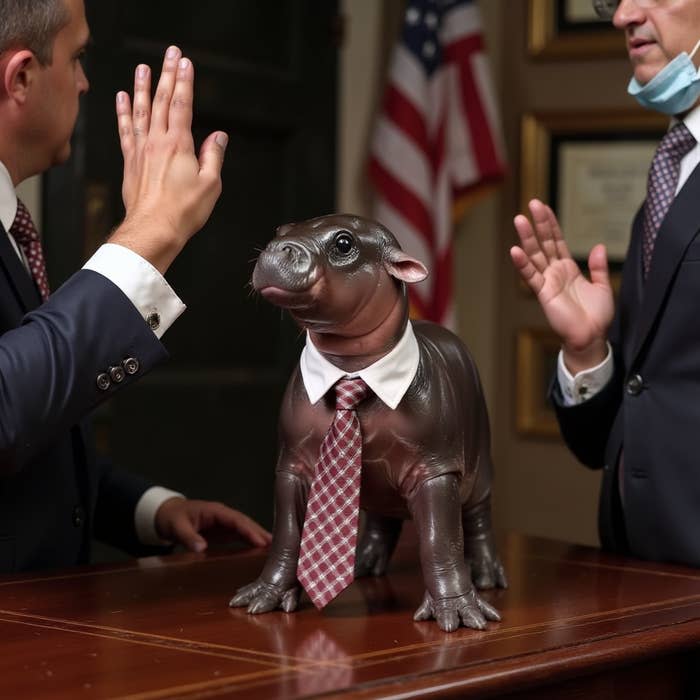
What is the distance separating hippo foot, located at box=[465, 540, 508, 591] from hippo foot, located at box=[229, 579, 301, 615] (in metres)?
0.27

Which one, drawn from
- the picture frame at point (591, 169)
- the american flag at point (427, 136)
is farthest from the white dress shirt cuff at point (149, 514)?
the picture frame at point (591, 169)

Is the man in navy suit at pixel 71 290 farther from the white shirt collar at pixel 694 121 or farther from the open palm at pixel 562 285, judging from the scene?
the white shirt collar at pixel 694 121

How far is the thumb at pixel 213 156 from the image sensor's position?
1.64 metres

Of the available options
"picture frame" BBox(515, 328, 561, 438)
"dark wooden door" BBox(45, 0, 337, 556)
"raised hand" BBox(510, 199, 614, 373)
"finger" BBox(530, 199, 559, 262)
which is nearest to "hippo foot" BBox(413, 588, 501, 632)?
"raised hand" BBox(510, 199, 614, 373)

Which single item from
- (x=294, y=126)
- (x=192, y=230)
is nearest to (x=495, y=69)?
(x=294, y=126)

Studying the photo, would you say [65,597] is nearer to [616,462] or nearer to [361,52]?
[616,462]

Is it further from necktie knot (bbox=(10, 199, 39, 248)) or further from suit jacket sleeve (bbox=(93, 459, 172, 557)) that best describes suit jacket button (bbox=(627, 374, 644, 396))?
necktie knot (bbox=(10, 199, 39, 248))

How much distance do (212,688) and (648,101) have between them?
1348mm

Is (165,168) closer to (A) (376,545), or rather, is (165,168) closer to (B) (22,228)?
(B) (22,228)

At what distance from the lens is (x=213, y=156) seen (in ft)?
5.41

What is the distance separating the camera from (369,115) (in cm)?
427

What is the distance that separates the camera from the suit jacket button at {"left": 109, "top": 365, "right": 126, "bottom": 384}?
1.57 meters

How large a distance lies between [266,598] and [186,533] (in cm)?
59

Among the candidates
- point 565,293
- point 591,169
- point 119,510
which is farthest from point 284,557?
point 591,169
